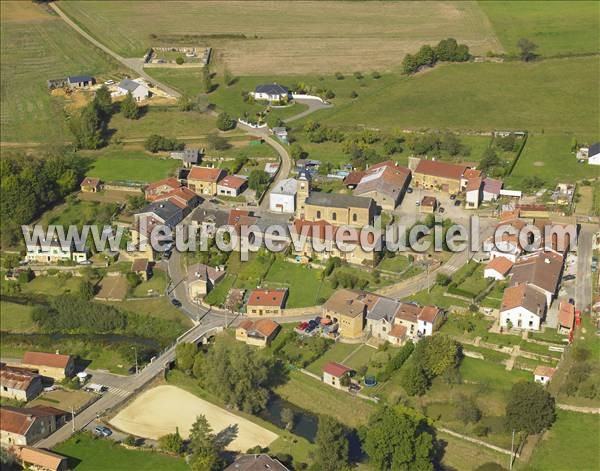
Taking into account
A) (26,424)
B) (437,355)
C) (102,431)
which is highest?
(437,355)

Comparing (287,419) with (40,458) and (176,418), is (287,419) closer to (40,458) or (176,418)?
(176,418)

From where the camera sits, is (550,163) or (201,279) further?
(550,163)

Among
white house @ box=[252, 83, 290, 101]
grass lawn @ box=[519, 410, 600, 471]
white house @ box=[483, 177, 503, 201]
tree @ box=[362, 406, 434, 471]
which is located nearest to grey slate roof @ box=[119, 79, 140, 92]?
white house @ box=[252, 83, 290, 101]

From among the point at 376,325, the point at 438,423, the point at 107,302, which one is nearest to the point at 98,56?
the point at 107,302

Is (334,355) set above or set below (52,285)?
below

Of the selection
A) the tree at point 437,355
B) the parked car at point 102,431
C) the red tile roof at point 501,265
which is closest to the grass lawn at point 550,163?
the red tile roof at point 501,265

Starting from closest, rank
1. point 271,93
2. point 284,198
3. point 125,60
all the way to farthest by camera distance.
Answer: point 284,198 → point 271,93 → point 125,60

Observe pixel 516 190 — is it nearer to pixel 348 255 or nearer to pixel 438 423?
pixel 348 255

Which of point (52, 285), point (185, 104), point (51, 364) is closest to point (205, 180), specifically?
point (52, 285)
